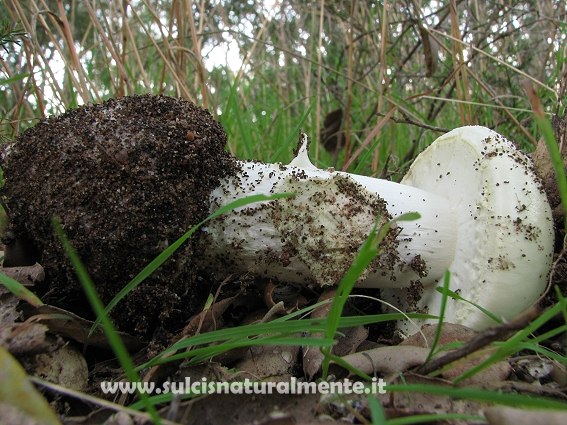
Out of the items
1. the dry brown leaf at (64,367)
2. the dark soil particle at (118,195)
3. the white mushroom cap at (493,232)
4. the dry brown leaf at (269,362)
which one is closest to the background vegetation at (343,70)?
the white mushroom cap at (493,232)

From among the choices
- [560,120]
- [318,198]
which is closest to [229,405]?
[318,198]

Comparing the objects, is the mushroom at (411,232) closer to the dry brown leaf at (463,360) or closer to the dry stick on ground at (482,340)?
the dry brown leaf at (463,360)

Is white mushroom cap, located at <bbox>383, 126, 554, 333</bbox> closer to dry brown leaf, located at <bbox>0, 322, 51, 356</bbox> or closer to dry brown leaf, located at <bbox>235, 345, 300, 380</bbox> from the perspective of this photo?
dry brown leaf, located at <bbox>235, 345, 300, 380</bbox>

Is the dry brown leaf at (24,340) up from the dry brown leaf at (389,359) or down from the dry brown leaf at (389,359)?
up

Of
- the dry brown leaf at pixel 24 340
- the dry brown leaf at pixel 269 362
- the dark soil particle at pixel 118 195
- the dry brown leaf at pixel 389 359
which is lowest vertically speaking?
the dry brown leaf at pixel 269 362

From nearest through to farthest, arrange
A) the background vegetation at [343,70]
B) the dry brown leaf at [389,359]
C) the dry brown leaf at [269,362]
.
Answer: the dry brown leaf at [389,359]
the dry brown leaf at [269,362]
the background vegetation at [343,70]

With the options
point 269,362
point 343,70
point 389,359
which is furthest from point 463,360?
point 343,70

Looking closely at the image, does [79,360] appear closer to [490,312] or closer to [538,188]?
[490,312]

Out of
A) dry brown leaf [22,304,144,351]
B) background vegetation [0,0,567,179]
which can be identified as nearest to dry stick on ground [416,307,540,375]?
dry brown leaf [22,304,144,351]
